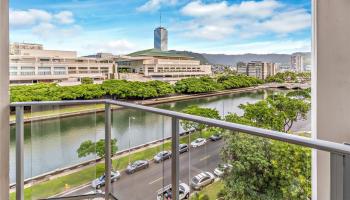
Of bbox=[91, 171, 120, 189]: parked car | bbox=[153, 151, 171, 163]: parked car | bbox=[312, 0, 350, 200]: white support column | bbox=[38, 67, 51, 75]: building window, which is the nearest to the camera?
bbox=[153, 151, 171, 163]: parked car

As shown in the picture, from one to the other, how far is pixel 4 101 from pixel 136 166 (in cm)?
120

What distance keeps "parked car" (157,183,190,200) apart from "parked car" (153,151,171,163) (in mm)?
199

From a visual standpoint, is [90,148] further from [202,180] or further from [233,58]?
[233,58]

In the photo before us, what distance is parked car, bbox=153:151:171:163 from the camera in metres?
1.91

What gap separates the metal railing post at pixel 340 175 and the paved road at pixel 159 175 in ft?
2.06

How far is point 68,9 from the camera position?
11.9 ft

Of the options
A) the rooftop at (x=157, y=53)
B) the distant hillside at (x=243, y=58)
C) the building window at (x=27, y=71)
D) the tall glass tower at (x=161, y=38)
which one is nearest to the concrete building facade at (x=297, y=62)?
the distant hillside at (x=243, y=58)

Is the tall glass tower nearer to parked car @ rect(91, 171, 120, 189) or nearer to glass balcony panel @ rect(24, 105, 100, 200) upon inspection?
glass balcony panel @ rect(24, 105, 100, 200)

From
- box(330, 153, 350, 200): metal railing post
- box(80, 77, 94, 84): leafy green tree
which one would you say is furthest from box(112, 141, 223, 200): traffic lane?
box(80, 77, 94, 84): leafy green tree

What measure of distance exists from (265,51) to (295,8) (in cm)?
62

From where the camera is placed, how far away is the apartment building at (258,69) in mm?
3623

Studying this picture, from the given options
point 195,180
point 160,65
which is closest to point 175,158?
point 195,180

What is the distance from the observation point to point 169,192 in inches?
74.9

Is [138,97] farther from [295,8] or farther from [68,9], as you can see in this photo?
[295,8]
